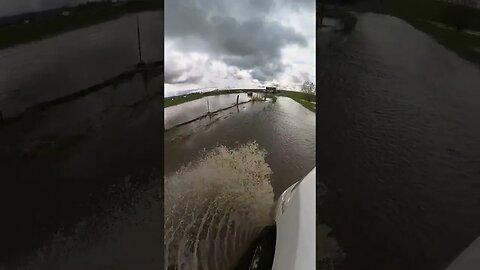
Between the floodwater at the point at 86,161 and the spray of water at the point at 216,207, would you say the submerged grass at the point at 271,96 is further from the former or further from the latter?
the spray of water at the point at 216,207

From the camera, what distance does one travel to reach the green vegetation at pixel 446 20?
1359mm

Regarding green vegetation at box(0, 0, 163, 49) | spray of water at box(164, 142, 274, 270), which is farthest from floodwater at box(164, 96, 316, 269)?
green vegetation at box(0, 0, 163, 49)

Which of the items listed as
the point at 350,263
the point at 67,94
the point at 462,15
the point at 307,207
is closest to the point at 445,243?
the point at 350,263

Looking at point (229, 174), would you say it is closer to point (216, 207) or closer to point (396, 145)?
point (216, 207)

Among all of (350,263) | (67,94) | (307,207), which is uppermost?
(67,94)

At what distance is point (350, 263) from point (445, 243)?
0.87 ft

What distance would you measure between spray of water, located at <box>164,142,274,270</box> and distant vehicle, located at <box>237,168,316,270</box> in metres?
0.03

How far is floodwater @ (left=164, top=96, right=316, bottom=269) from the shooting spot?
4.42 feet

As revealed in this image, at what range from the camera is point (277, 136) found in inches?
55.4

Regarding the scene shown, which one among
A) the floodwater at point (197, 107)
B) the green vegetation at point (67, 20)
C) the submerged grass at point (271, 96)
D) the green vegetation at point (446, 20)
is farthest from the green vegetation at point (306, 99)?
the green vegetation at point (67, 20)

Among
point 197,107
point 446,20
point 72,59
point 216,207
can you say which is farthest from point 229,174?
point 446,20

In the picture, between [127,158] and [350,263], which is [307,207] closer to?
[350,263]

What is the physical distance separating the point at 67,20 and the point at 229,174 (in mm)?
632

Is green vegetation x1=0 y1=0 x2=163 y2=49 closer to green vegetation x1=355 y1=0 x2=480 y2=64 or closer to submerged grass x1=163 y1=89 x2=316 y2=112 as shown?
submerged grass x1=163 y1=89 x2=316 y2=112
